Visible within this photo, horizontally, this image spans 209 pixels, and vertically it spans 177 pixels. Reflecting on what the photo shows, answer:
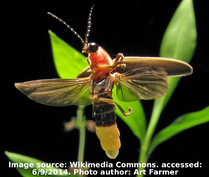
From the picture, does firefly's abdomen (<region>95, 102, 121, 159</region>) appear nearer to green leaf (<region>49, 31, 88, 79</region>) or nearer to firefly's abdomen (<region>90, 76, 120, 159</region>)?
firefly's abdomen (<region>90, 76, 120, 159</region>)

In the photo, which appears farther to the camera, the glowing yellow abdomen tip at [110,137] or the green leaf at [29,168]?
the green leaf at [29,168]

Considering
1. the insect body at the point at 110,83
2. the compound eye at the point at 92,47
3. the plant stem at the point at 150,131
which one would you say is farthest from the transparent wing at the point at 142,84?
the plant stem at the point at 150,131

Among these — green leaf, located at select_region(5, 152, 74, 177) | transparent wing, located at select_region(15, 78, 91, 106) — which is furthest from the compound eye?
green leaf, located at select_region(5, 152, 74, 177)

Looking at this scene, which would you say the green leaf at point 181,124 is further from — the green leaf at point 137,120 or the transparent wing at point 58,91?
the transparent wing at point 58,91

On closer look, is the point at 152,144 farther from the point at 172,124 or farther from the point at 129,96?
the point at 129,96

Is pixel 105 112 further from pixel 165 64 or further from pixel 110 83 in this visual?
pixel 165 64

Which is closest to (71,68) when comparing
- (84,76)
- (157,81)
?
(84,76)

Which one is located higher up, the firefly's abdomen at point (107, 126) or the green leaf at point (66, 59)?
the green leaf at point (66, 59)
